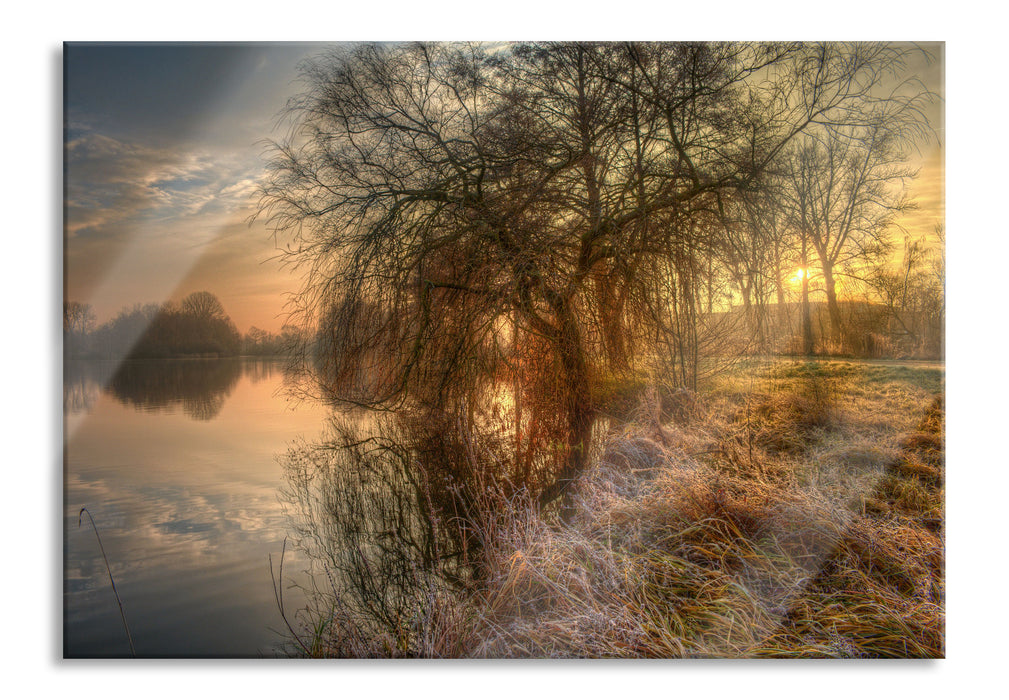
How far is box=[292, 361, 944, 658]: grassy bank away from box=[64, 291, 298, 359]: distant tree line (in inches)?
47.4

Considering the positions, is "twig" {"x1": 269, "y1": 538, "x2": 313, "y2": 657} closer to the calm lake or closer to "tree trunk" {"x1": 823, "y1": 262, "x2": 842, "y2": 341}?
the calm lake

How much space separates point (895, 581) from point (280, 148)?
3048 mm

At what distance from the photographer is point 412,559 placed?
6.84 feet

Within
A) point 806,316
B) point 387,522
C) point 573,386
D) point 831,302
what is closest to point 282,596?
point 387,522

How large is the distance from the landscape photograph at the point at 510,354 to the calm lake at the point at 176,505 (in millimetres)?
12

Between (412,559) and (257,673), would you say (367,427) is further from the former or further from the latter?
(257,673)

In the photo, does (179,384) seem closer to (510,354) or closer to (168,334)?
(168,334)

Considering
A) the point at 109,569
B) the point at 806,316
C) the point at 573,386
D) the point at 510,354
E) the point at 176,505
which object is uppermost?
the point at 806,316

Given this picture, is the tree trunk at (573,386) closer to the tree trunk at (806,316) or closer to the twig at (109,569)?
the tree trunk at (806,316)

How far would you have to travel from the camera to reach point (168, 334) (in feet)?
6.63

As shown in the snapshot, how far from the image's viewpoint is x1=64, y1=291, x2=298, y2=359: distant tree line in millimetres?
1986

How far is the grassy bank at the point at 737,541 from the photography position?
1897 mm

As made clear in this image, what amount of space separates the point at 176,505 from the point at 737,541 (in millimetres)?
2320
